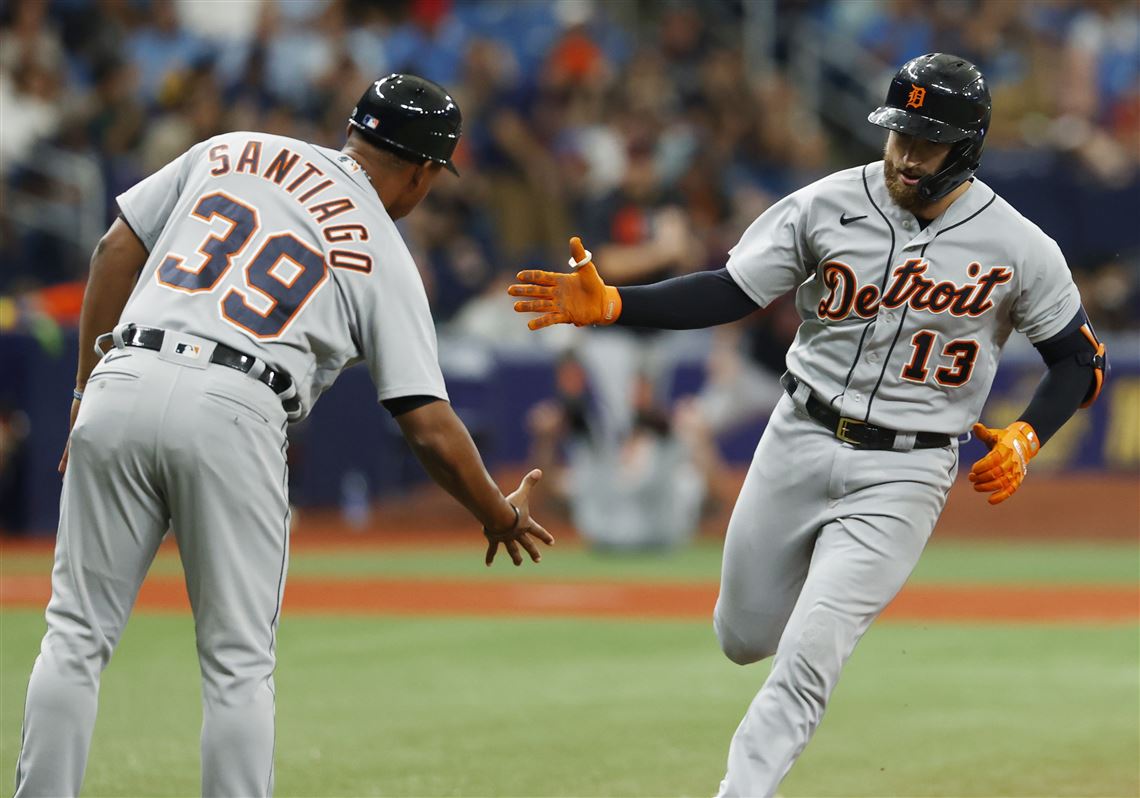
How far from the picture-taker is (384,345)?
4.41 metres

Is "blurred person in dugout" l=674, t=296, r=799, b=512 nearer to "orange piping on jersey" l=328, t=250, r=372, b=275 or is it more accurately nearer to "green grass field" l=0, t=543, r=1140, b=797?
"green grass field" l=0, t=543, r=1140, b=797

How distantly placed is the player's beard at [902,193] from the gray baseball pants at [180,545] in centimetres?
211

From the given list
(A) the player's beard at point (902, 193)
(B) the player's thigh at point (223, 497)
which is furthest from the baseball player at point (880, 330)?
(B) the player's thigh at point (223, 497)

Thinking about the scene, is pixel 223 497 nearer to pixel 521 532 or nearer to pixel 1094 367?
pixel 521 532

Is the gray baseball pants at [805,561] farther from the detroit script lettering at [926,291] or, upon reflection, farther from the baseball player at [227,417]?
the baseball player at [227,417]

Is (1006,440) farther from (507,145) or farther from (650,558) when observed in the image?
(507,145)

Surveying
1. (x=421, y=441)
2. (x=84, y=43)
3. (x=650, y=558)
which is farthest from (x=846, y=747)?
(x=84, y=43)

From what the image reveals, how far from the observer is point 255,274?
4359 mm

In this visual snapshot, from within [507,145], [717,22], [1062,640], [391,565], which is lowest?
[391,565]

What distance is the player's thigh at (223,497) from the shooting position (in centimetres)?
424

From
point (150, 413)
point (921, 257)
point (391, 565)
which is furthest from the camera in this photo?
point (391, 565)

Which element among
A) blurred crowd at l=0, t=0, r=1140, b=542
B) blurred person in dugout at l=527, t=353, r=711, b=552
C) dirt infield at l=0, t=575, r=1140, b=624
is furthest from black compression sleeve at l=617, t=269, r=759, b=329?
blurred crowd at l=0, t=0, r=1140, b=542

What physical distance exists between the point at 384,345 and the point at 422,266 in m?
11.5

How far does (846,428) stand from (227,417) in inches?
78.7
